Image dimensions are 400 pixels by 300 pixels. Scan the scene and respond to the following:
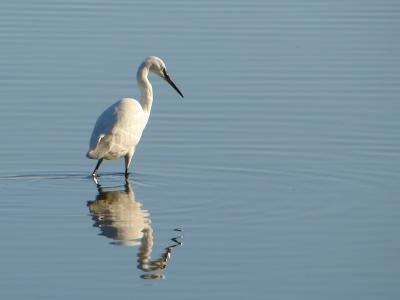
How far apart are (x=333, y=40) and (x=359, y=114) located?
177 inches

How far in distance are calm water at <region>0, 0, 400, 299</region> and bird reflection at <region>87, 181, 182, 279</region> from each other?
26 mm

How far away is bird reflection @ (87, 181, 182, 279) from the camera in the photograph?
Result: 972 centimetres

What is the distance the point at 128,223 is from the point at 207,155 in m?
2.70

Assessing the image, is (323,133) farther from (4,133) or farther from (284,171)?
(4,133)

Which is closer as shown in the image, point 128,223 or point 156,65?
point 128,223

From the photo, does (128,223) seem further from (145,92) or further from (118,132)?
(145,92)

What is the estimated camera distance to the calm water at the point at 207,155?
9.47 meters

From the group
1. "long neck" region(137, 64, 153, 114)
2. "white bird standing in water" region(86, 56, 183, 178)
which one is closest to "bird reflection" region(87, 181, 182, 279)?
"white bird standing in water" region(86, 56, 183, 178)

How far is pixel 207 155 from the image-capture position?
534 inches

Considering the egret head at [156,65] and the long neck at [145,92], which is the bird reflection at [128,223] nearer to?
the long neck at [145,92]

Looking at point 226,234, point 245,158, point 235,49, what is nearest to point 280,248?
point 226,234

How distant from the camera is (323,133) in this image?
14.5m

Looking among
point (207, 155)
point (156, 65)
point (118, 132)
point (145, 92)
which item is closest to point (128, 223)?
point (118, 132)

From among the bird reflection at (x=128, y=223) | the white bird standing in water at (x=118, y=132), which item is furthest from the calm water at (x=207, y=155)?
the white bird standing in water at (x=118, y=132)
